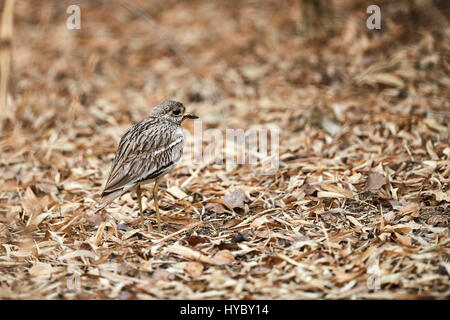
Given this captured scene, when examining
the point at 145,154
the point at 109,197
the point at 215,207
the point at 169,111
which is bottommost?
the point at 215,207

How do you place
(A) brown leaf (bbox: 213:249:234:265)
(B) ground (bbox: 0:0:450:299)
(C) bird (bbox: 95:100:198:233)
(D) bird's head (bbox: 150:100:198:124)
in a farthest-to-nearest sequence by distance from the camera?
(D) bird's head (bbox: 150:100:198:124) < (C) bird (bbox: 95:100:198:233) < (A) brown leaf (bbox: 213:249:234:265) < (B) ground (bbox: 0:0:450:299)

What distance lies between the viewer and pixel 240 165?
19.8 ft

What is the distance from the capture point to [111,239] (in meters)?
4.63

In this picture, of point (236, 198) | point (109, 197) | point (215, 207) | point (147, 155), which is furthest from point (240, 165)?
point (109, 197)

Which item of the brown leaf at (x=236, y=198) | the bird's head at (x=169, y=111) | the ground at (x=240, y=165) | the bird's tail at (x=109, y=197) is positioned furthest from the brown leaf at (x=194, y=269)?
the bird's head at (x=169, y=111)

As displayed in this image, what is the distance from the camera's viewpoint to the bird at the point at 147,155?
4.68 meters

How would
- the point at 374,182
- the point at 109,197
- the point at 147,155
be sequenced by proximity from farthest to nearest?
the point at 374,182
the point at 147,155
the point at 109,197

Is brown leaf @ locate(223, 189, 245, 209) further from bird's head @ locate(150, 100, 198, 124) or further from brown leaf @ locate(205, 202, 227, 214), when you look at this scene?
bird's head @ locate(150, 100, 198, 124)

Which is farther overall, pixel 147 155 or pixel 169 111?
pixel 169 111

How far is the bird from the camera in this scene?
15.4ft

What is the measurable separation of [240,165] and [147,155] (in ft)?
4.63

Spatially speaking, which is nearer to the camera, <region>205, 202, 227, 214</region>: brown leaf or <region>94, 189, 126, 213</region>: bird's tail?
<region>94, 189, 126, 213</region>: bird's tail

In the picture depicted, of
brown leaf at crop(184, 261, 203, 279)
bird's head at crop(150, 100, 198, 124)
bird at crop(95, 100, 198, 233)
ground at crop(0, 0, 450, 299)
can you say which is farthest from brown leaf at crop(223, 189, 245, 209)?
brown leaf at crop(184, 261, 203, 279)

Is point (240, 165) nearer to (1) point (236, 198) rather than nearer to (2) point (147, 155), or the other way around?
(1) point (236, 198)
